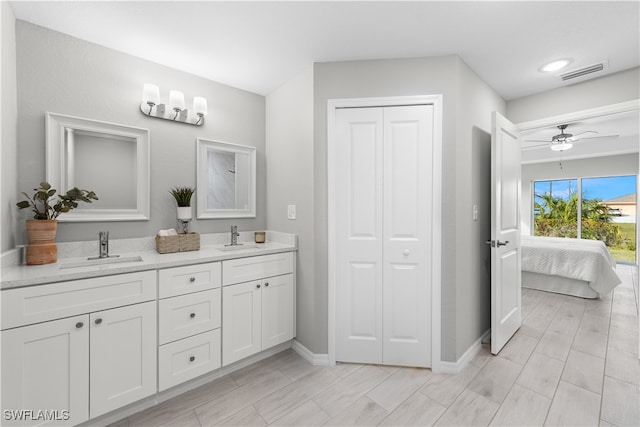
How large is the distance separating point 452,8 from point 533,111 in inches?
71.5

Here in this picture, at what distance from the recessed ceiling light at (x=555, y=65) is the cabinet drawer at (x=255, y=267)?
8.55 feet

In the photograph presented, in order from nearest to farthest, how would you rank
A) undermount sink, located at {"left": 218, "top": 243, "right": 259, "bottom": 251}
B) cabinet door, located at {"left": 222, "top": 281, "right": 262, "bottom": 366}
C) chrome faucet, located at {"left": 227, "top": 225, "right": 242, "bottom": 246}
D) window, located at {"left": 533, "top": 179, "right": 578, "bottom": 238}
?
cabinet door, located at {"left": 222, "top": 281, "right": 262, "bottom": 366} < undermount sink, located at {"left": 218, "top": 243, "right": 259, "bottom": 251} < chrome faucet, located at {"left": 227, "top": 225, "right": 242, "bottom": 246} < window, located at {"left": 533, "top": 179, "right": 578, "bottom": 238}

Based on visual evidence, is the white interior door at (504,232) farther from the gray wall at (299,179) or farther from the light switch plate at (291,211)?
the light switch plate at (291,211)

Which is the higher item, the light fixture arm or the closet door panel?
the light fixture arm

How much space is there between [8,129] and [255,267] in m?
1.67

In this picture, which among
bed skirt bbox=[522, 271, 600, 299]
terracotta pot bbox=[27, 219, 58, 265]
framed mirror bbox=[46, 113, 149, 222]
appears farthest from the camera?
bed skirt bbox=[522, 271, 600, 299]

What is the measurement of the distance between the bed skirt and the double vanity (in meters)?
3.91

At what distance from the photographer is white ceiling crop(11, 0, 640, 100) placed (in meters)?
1.61

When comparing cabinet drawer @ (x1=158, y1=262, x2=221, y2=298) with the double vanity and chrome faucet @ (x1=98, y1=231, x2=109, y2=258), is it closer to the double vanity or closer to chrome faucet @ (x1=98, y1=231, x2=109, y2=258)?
the double vanity

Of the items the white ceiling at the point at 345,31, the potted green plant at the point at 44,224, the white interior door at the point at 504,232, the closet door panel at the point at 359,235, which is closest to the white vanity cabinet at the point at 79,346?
the potted green plant at the point at 44,224

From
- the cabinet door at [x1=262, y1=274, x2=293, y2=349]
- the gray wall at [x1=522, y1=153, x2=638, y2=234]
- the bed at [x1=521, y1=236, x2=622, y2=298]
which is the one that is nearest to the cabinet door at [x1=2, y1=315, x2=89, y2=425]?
the cabinet door at [x1=262, y1=274, x2=293, y2=349]

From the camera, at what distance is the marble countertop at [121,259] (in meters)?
1.38

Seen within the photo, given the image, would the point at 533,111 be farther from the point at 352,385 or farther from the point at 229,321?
the point at 229,321

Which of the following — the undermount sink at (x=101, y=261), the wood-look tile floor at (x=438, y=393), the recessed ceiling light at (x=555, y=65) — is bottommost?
the wood-look tile floor at (x=438, y=393)
